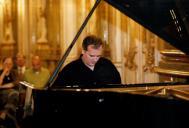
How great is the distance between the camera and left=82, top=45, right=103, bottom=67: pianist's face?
410 cm

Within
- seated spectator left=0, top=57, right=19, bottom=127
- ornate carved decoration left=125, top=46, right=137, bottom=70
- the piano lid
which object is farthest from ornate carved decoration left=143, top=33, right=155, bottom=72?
the piano lid

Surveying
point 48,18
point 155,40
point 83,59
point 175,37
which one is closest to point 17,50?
point 48,18

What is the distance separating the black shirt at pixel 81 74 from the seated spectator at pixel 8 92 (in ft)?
7.44

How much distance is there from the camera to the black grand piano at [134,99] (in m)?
2.88

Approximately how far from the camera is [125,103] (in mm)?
3111

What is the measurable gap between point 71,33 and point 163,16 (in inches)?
185

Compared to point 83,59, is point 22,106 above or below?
below

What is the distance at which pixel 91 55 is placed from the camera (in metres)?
4.11

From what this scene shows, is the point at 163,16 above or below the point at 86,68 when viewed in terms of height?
above

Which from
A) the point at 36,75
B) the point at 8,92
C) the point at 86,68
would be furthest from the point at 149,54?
the point at 86,68

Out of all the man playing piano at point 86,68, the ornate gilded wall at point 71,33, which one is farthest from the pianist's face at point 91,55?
the ornate gilded wall at point 71,33

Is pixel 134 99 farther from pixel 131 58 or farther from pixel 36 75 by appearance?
pixel 131 58

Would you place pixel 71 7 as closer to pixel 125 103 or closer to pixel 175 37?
pixel 175 37

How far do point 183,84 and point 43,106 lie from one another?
1203 mm
